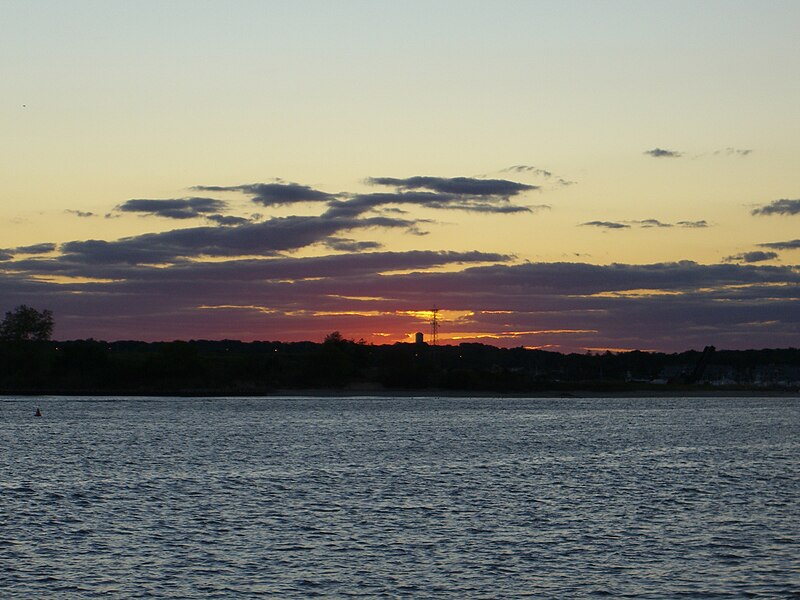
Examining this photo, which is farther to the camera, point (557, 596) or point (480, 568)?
point (480, 568)

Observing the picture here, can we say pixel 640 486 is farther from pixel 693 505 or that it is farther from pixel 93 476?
pixel 93 476

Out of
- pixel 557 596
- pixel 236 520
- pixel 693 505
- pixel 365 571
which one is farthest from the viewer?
pixel 693 505

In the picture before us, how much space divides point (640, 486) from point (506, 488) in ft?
28.0

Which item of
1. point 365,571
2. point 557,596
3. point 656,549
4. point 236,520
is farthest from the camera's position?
point 236,520

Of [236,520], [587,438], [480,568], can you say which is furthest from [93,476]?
[587,438]

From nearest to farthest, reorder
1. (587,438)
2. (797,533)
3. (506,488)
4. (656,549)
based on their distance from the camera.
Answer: (656,549)
(797,533)
(506,488)
(587,438)

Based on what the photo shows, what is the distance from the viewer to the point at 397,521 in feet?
155

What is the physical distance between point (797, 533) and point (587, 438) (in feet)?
237

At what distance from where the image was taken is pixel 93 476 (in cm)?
6881

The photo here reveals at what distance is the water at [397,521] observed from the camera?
34.2 meters

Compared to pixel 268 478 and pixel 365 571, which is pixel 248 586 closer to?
pixel 365 571

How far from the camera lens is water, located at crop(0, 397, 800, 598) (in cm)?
3422

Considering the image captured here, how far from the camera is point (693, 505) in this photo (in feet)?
176

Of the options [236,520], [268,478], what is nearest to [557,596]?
[236,520]
